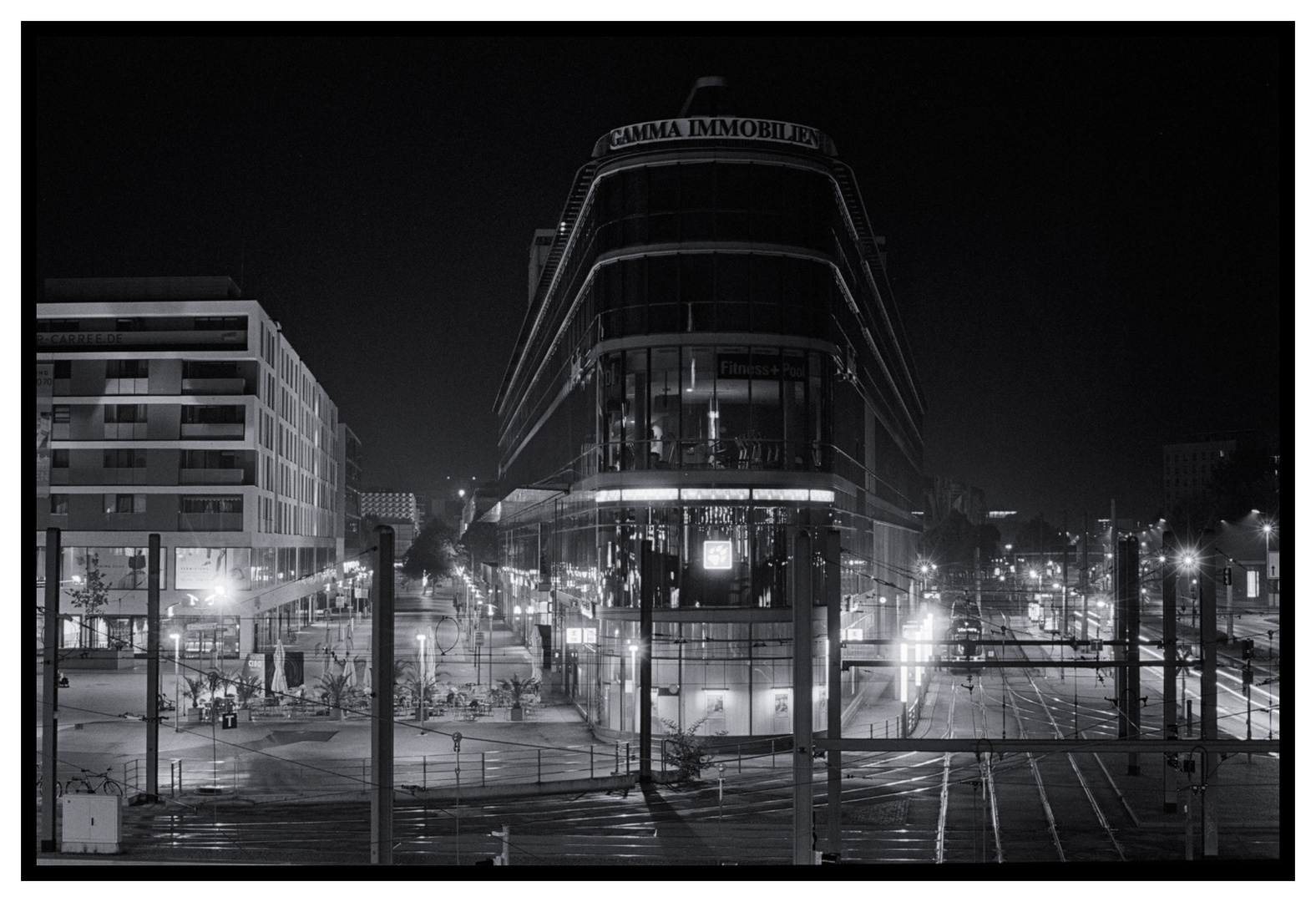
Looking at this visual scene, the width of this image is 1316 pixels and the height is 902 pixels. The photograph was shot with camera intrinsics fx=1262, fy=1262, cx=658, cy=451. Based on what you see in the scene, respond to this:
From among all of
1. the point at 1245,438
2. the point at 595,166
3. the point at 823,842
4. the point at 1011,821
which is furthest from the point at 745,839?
the point at 1245,438

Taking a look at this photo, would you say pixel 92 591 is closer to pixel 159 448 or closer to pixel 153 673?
pixel 159 448

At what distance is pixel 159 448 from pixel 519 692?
28.3 metres

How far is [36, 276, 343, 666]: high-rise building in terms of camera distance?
62.6m

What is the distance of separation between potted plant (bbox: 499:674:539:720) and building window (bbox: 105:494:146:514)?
24.8 metres

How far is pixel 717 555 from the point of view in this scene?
41.2 m

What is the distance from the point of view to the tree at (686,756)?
114 feet

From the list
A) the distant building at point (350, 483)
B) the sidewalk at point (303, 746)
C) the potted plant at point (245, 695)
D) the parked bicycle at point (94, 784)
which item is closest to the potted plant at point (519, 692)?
the sidewalk at point (303, 746)

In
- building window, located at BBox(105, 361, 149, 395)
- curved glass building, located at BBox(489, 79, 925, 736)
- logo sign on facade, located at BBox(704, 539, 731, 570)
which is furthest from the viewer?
building window, located at BBox(105, 361, 149, 395)

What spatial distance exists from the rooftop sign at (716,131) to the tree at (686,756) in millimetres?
18606

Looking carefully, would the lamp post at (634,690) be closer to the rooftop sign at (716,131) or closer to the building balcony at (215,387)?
the rooftop sign at (716,131)

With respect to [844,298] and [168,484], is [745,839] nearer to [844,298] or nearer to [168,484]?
[844,298]

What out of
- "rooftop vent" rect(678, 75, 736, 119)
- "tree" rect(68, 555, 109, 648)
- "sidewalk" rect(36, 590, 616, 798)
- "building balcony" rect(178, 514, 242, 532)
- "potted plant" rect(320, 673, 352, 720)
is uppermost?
"rooftop vent" rect(678, 75, 736, 119)

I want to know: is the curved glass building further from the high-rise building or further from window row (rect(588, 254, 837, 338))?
the high-rise building

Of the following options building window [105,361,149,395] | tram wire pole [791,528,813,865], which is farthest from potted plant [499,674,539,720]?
tram wire pole [791,528,813,865]
